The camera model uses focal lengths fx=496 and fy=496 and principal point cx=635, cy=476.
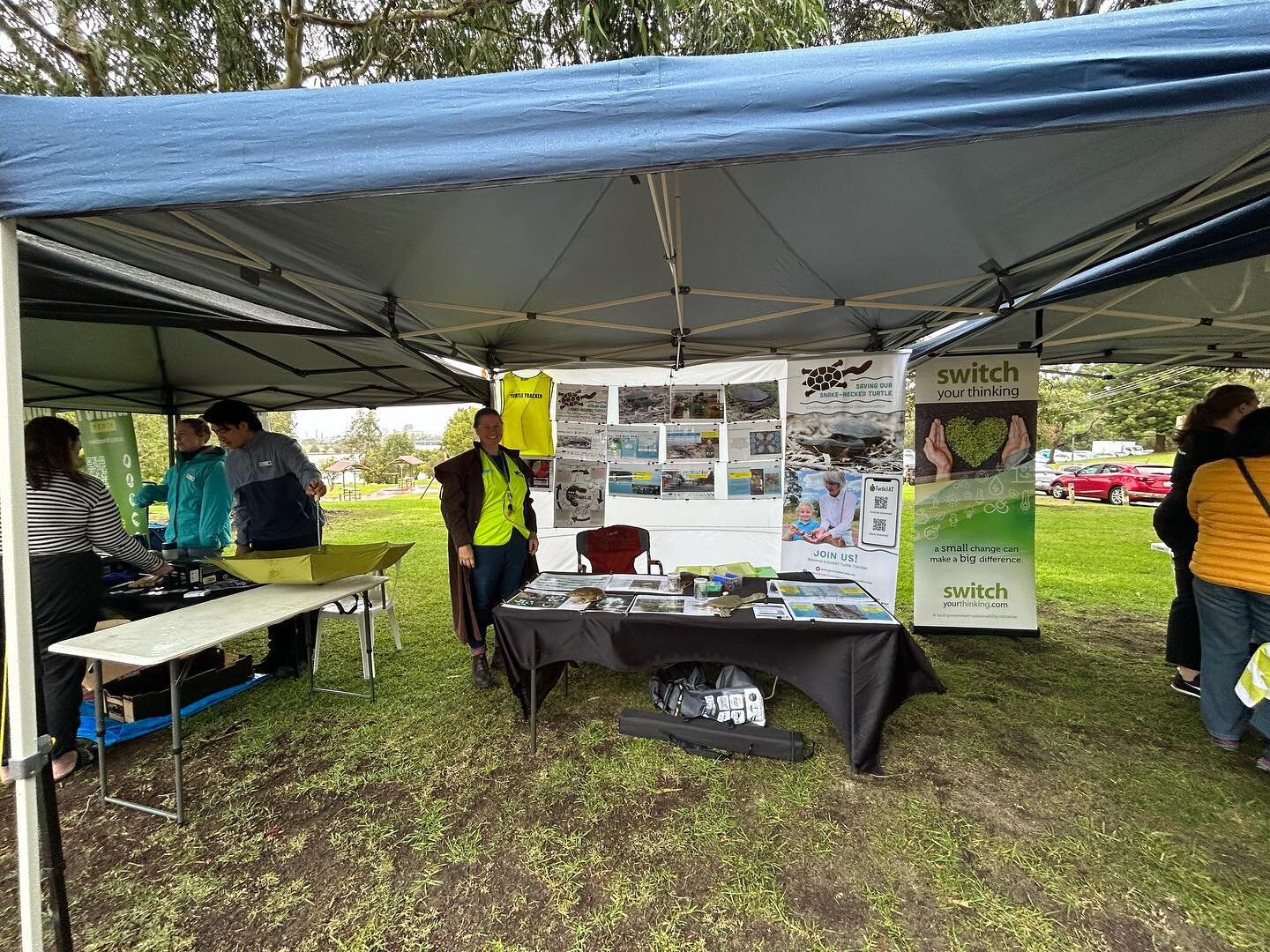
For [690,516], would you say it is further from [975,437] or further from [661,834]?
[661,834]

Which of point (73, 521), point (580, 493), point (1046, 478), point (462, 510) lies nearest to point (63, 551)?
point (73, 521)

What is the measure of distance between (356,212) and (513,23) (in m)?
4.96

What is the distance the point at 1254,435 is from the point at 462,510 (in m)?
3.57

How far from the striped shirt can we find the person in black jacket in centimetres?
489

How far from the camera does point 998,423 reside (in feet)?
11.4

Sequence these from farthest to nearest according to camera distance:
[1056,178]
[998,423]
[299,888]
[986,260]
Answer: [998,423]
[986,260]
[1056,178]
[299,888]

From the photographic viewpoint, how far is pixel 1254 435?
200cm

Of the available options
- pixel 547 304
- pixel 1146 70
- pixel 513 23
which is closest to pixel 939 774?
pixel 1146 70

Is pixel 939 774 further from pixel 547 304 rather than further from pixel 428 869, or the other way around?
A: pixel 547 304

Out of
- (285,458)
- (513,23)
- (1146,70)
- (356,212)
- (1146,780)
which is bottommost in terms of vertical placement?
(1146,780)

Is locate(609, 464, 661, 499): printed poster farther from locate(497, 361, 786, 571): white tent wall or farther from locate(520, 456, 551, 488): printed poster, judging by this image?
locate(520, 456, 551, 488): printed poster

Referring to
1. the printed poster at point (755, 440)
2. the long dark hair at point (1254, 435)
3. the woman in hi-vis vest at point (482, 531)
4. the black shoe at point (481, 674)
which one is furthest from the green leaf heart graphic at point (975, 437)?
the black shoe at point (481, 674)

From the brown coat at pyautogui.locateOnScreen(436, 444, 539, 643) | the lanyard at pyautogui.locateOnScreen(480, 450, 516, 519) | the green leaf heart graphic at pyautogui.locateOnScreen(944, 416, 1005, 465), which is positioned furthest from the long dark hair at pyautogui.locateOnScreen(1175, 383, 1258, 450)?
the brown coat at pyautogui.locateOnScreen(436, 444, 539, 643)

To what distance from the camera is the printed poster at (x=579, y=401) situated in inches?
157
